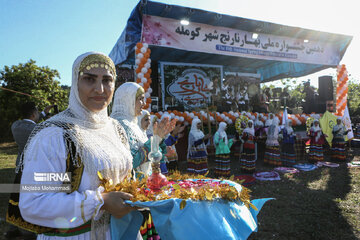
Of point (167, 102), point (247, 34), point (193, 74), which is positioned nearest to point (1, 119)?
point (167, 102)

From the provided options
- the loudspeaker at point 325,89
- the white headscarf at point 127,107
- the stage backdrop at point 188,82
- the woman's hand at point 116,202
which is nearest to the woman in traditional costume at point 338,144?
the loudspeaker at point 325,89

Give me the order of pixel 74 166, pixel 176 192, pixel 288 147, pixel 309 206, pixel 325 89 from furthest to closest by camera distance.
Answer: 1. pixel 325 89
2. pixel 288 147
3. pixel 309 206
4. pixel 176 192
5. pixel 74 166

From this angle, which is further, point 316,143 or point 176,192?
point 316,143

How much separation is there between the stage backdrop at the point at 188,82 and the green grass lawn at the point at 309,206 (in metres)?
6.96

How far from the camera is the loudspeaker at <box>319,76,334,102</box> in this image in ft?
36.4

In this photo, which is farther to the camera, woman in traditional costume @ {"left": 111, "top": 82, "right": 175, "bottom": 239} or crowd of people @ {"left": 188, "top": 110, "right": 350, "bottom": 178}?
crowd of people @ {"left": 188, "top": 110, "right": 350, "bottom": 178}

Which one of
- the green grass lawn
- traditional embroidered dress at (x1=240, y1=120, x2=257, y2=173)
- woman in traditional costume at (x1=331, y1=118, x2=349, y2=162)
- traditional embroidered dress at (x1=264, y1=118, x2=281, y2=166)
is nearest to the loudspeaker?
woman in traditional costume at (x1=331, y1=118, x2=349, y2=162)

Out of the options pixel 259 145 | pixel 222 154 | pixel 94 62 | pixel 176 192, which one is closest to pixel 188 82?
pixel 259 145

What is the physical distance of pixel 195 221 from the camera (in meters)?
1.22

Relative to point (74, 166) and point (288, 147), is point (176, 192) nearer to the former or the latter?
point (74, 166)

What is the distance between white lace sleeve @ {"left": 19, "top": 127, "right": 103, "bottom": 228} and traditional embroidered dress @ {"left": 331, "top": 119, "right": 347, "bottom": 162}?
9653 mm

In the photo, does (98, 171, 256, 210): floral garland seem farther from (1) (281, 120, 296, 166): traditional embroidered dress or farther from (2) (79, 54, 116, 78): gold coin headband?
(1) (281, 120, 296, 166): traditional embroidered dress

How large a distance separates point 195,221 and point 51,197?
2.48ft

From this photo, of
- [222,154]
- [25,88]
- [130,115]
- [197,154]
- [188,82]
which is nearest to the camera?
[130,115]
